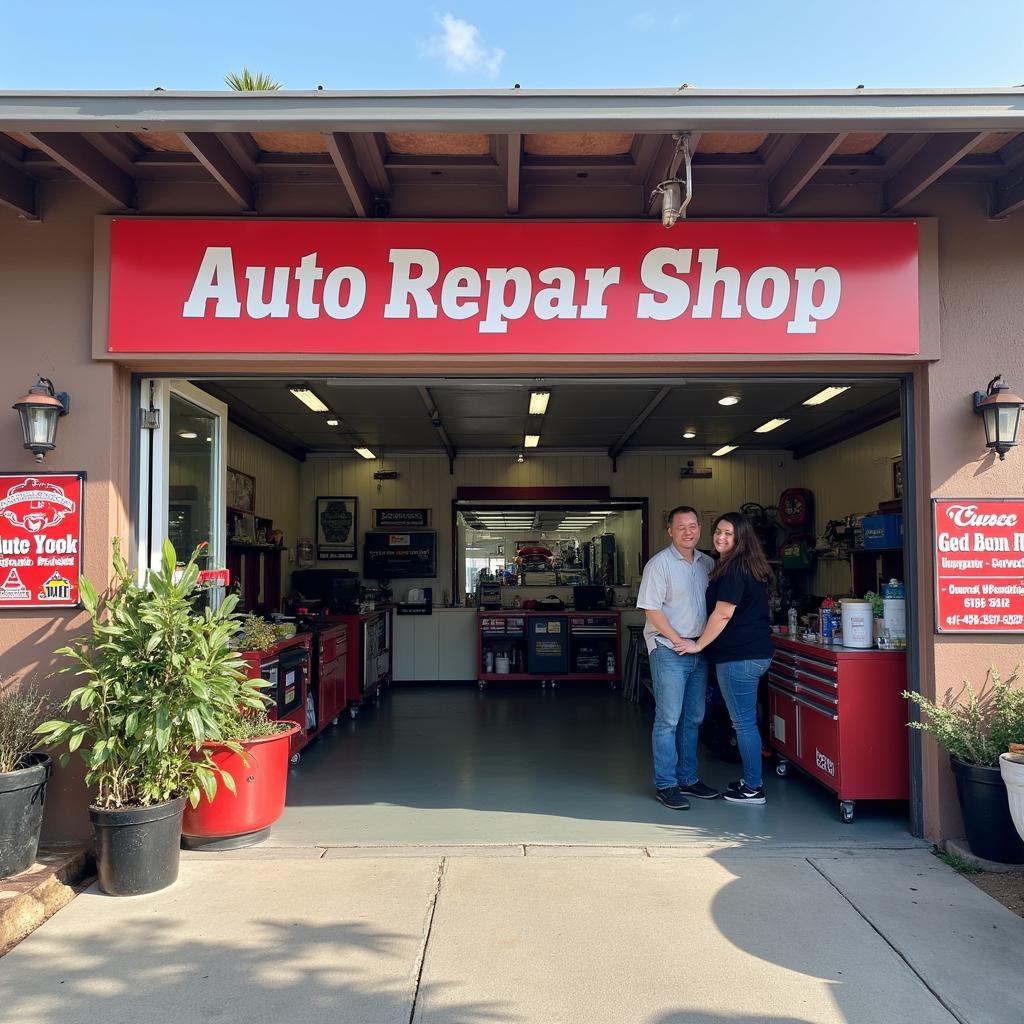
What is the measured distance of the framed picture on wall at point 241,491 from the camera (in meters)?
7.69

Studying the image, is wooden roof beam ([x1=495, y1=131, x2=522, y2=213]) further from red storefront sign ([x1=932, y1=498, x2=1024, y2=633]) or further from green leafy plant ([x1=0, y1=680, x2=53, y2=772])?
green leafy plant ([x1=0, y1=680, x2=53, y2=772])

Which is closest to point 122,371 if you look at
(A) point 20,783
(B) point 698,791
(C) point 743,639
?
(A) point 20,783

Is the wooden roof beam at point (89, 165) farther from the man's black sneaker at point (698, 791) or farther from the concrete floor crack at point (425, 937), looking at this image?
the man's black sneaker at point (698, 791)

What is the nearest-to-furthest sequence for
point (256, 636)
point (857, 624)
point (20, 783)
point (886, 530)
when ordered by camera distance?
1. point (20, 783)
2. point (857, 624)
3. point (256, 636)
4. point (886, 530)

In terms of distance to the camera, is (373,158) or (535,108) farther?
(373,158)

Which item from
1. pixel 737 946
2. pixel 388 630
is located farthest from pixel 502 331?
pixel 388 630

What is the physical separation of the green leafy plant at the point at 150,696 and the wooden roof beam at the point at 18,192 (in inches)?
70.9

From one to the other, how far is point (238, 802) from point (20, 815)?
0.88 meters

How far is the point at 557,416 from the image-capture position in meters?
8.29

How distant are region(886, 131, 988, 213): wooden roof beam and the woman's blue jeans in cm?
247

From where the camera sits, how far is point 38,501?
377 centimetres

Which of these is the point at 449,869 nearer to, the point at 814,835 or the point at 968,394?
the point at 814,835

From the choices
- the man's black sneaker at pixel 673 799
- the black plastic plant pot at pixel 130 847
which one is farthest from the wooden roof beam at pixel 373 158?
the man's black sneaker at pixel 673 799

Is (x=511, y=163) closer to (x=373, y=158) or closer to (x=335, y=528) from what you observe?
(x=373, y=158)
